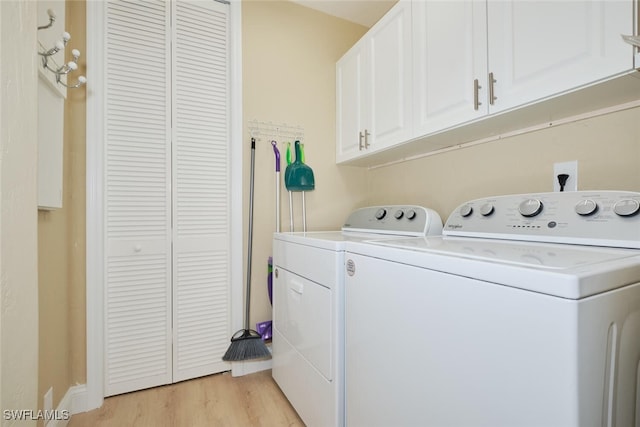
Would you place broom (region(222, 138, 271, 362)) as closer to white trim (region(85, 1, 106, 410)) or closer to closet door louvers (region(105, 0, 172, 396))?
closet door louvers (region(105, 0, 172, 396))

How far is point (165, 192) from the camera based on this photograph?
5.84 feet

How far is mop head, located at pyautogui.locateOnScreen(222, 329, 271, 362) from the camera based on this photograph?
1.81 m

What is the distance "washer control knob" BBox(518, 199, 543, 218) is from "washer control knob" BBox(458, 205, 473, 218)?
198 millimetres

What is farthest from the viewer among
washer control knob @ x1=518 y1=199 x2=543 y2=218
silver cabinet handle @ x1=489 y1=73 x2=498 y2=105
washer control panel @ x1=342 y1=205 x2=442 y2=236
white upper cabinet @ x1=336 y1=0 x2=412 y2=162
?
white upper cabinet @ x1=336 y1=0 x2=412 y2=162

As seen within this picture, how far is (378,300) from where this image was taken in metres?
0.96

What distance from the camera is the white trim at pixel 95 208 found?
159cm

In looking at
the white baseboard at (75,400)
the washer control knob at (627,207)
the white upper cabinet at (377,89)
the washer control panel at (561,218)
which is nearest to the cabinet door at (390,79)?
the white upper cabinet at (377,89)

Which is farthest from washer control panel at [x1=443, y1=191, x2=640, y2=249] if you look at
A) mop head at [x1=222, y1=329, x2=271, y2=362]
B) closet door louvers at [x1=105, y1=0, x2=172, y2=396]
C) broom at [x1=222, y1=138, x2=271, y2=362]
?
closet door louvers at [x1=105, y1=0, x2=172, y2=396]

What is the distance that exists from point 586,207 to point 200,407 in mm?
1912

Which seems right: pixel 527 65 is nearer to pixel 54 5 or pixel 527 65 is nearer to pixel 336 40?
pixel 336 40

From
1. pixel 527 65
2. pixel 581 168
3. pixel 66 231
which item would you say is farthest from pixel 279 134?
pixel 581 168

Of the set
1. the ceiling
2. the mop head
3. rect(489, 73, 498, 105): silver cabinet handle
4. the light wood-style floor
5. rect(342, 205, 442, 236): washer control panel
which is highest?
the ceiling

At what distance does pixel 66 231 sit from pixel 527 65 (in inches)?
84.9

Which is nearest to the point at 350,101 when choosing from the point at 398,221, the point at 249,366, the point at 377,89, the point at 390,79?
the point at 377,89
